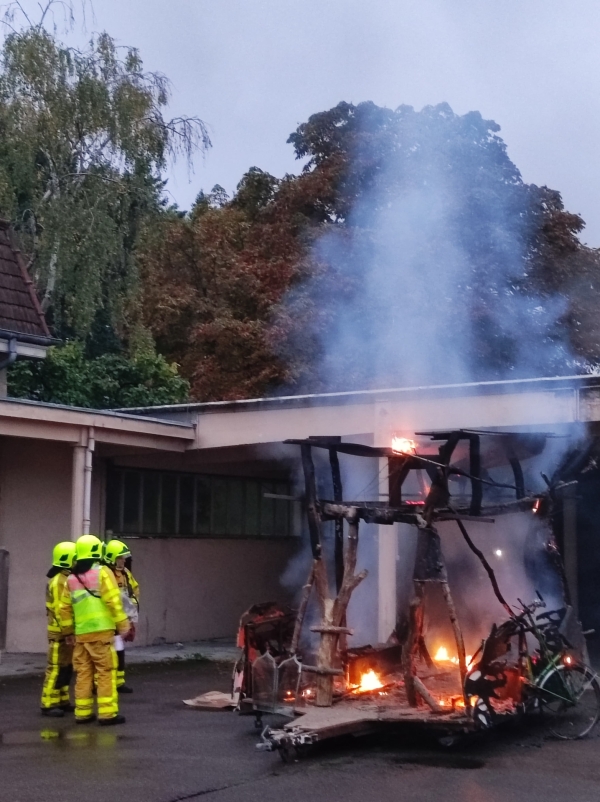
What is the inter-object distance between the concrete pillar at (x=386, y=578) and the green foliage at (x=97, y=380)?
1086 centimetres

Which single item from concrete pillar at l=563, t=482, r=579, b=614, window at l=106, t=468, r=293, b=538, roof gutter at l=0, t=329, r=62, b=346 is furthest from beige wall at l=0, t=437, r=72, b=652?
concrete pillar at l=563, t=482, r=579, b=614

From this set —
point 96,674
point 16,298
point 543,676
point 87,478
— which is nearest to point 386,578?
point 87,478

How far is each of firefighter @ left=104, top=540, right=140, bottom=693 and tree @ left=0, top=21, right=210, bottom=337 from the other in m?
11.1

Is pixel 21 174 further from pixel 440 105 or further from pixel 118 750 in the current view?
pixel 118 750

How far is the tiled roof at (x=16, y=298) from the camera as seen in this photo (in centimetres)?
1596

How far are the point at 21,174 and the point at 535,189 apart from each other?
38.7ft

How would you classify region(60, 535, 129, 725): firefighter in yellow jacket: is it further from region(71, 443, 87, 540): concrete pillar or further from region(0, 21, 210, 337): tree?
region(0, 21, 210, 337): tree

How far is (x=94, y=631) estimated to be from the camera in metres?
9.30

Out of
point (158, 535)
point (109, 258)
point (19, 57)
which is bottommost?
point (158, 535)

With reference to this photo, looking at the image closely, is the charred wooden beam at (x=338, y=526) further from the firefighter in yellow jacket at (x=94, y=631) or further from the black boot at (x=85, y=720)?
the black boot at (x=85, y=720)

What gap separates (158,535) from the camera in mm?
16469

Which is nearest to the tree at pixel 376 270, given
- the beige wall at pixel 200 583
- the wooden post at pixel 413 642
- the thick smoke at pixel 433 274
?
the thick smoke at pixel 433 274

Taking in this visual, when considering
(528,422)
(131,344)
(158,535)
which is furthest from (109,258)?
(528,422)

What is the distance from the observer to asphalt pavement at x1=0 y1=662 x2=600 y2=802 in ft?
22.9
